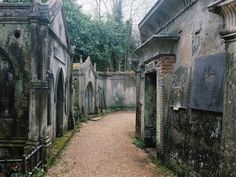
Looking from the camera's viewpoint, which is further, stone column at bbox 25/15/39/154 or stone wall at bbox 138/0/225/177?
stone column at bbox 25/15/39/154

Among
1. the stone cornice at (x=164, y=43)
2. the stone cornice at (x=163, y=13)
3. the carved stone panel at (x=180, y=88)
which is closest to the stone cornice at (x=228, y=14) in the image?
the stone cornice at (x=163, y=13)

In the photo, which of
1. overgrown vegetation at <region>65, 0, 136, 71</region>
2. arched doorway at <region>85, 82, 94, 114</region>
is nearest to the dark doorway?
arched doorway at <region>85, 82, 94, 114</region>

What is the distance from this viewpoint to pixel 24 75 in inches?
348

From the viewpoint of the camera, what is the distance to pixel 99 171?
320 inches

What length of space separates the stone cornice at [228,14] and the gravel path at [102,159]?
466 cm

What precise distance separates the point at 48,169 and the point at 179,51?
16.7ft

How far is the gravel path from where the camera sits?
792 centimetres

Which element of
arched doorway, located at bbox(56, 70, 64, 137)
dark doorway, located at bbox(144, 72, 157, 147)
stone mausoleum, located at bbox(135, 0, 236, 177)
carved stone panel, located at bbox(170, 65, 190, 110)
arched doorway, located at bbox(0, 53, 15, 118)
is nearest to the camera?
stone mausoleum, located at bbox(135, 0, 236, 177)

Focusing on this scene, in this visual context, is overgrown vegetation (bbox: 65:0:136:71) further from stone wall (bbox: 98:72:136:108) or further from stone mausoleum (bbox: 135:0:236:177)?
stone mausoleum (bbox: 135:0:236:177)

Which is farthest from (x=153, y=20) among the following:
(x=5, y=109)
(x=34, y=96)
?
(x=5, y=109)

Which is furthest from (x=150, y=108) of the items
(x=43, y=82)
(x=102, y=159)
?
(x=43, y=82)

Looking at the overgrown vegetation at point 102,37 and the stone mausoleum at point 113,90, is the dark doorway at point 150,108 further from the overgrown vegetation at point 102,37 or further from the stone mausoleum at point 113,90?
the overgrown vegetation at point 102,37

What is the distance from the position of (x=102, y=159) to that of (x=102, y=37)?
72.0ft

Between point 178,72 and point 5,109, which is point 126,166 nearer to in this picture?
point 178,72
